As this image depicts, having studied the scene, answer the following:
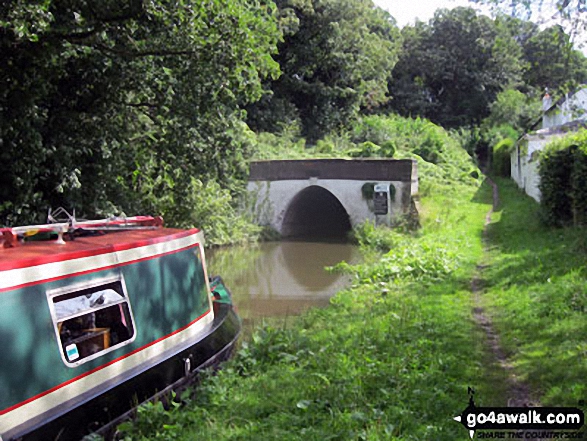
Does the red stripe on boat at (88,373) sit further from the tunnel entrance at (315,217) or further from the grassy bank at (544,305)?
the tunnel entrance at (315,217)

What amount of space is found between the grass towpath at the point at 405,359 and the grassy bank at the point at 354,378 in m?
0.01

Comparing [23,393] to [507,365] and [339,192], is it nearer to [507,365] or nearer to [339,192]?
[507,365]

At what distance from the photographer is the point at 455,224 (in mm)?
16500

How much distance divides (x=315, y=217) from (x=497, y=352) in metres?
19.0

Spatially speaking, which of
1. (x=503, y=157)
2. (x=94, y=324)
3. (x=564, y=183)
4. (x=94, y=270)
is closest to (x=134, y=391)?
(x=94, y=324)

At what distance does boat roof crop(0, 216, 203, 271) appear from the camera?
4.44 m

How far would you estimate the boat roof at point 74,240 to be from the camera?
4441 mm

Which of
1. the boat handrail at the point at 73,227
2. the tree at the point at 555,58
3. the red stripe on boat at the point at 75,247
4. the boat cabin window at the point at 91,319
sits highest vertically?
the tree at the point at 555,58

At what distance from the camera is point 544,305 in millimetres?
7176

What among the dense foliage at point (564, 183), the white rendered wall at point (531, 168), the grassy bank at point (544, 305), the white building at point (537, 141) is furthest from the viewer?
the white rendered wall at point (531, 168)

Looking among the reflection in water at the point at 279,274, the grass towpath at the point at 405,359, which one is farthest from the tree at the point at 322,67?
the grass towpath at the point at 405,359

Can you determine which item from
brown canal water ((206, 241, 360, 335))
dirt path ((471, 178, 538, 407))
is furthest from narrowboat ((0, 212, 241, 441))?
brown canal water ((206, 241, 360, 335))

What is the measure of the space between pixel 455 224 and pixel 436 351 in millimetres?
10777

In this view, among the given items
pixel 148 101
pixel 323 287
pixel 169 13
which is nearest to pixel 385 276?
pixel 323 287
